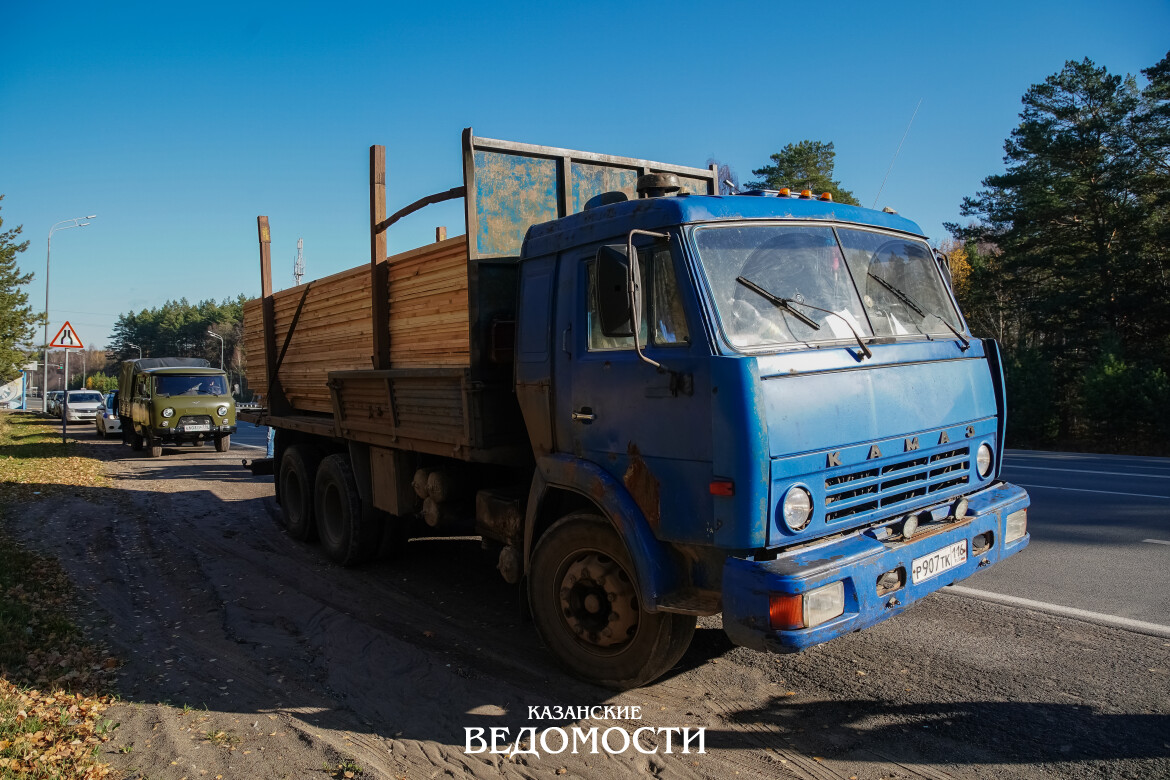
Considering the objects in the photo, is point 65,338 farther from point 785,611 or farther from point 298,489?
point 785,611

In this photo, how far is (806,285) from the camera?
3777mm

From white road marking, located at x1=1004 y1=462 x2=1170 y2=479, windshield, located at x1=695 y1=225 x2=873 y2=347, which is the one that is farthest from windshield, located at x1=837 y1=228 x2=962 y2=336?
white road marking, located at x1=1004 y1=462 x2=1170 y2=479

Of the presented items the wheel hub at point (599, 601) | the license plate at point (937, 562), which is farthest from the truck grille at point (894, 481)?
the wheel hub at point (599, 601)

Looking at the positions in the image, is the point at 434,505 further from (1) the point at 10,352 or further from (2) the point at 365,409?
(1) the point at 10,352

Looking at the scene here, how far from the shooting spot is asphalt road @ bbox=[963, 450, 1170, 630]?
5075 millimetres

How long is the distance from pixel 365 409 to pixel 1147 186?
23366 millimetres

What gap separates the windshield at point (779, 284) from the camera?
3.56 metres

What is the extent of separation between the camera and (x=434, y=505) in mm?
5613

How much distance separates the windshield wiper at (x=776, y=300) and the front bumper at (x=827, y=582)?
1044 millimetres

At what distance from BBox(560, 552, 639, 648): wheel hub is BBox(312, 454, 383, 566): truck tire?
322 cm

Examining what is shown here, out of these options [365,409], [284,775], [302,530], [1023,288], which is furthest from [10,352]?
[1023,288]

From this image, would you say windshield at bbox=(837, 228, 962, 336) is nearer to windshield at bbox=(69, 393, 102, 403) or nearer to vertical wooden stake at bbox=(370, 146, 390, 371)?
vertical wooden stake at bbox=(370, 146, 390, 371)

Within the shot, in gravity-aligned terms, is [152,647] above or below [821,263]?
below

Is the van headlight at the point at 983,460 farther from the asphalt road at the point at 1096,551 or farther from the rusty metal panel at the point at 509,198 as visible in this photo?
the rusty metal panel at the point at 509,198
